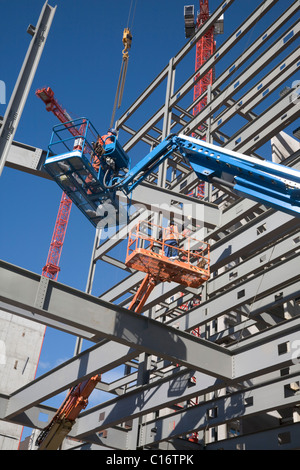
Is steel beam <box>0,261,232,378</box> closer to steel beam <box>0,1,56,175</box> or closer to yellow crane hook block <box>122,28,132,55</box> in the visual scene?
steel beam <box>0,1,56,175</box>

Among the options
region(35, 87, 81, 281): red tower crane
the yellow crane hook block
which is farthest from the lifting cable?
region(35, 87, 81, 281): red tower crane

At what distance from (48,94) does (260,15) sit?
41.9 m

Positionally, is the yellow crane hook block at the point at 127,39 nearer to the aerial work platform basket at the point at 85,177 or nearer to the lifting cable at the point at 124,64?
the lifting cable at the point at 124,64

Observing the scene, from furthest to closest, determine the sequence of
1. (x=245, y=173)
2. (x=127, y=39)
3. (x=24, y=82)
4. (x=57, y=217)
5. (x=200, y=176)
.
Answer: (x=57, y=217)
(x=127, y=39)
(x=200, y=176)
(x=245, y=173)
(x=24, y=82)

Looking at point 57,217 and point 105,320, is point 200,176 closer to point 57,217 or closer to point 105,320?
point 105,320

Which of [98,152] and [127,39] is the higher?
[127,39]

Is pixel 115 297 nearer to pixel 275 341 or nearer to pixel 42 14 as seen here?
pixel 275 341

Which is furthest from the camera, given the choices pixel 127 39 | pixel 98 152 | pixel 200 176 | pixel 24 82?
Result: pixel 127 39

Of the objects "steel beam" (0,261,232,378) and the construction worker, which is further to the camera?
the construction worker

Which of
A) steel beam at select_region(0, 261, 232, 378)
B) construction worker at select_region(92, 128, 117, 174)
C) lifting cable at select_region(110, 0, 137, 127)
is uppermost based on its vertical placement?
lifting cable at select_region(110, 0, 137, 127)

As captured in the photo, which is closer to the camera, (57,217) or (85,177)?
(85,177)

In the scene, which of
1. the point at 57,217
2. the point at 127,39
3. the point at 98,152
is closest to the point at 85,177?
the point at 98,152

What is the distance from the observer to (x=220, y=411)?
480 inches

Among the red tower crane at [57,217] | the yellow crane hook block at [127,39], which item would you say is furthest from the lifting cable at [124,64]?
the red tower crane at [57,217]
